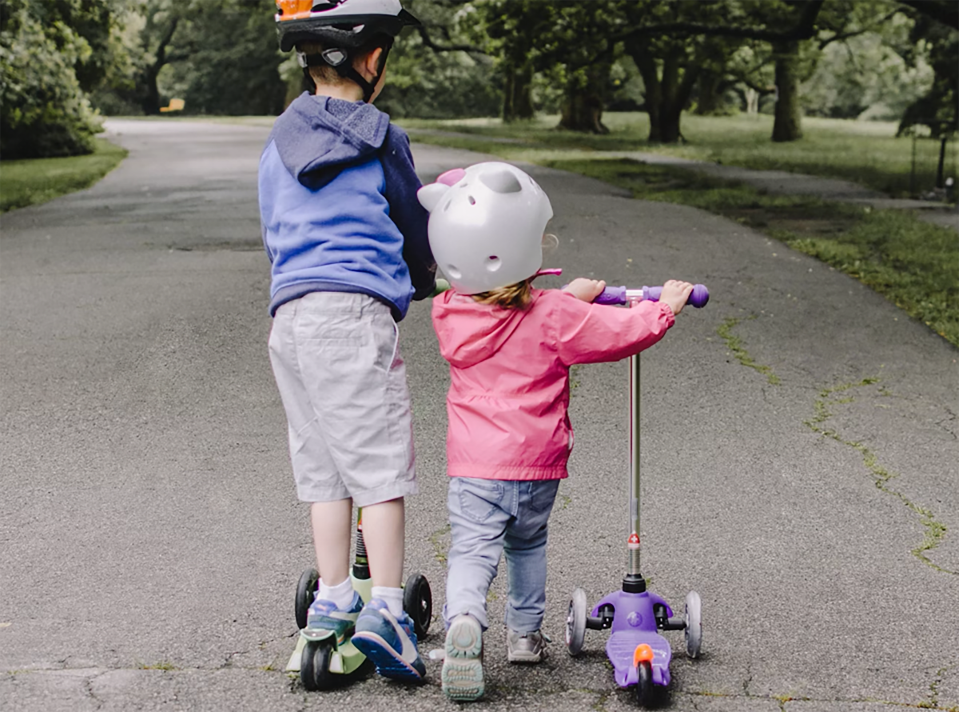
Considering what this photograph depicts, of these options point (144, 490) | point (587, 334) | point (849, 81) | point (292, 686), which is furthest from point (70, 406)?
point (849, 81)

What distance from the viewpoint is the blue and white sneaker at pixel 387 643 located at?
9.90 feet

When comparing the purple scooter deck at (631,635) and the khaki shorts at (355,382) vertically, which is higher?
the khaki shorts at (355,382)

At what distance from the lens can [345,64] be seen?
315cm

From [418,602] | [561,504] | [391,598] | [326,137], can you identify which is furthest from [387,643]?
[561,504]

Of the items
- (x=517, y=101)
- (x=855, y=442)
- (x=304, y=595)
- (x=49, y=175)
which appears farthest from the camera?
(x=517, y=101)

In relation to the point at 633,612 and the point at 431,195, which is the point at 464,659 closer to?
the point at 633,612

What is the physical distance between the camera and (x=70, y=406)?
613 cm

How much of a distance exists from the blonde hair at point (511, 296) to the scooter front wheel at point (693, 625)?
0.92 meters

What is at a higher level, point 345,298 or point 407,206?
point 407,206

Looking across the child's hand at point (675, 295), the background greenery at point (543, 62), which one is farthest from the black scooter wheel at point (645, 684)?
the background greenery at point (543, 62)

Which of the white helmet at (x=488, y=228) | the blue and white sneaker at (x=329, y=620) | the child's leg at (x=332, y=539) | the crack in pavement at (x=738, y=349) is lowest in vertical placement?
the crack in pavement at (x=738, y=349)

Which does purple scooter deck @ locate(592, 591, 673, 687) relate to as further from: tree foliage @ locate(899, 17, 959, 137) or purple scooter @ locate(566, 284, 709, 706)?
tree foliage @ locate(899, 17, 959, 137)

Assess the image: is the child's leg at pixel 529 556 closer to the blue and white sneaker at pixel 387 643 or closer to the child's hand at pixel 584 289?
the blue and white sneaker at pixel 387 643

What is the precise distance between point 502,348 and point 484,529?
454 millimetres
